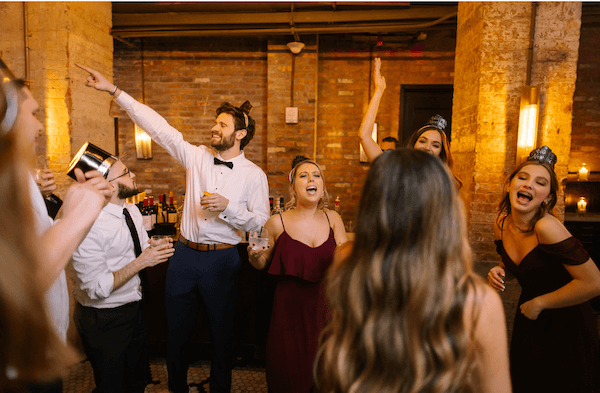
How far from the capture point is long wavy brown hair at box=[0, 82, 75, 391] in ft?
2.23

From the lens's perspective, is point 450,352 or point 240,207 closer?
point 450,352

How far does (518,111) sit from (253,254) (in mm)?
2387

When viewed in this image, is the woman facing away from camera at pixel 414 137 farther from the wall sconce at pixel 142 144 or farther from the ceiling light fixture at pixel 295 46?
the wall sconce at pixel 142 144

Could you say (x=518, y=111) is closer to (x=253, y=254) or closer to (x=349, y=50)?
(x=253, y=254)

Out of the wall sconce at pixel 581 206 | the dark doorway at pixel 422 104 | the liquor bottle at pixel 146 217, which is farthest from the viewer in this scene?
the dark doorway at pixel 422 104

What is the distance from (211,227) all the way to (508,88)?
8.34 ft

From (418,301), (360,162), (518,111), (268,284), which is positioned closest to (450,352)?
(418,301)

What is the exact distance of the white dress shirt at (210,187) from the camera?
2.32m

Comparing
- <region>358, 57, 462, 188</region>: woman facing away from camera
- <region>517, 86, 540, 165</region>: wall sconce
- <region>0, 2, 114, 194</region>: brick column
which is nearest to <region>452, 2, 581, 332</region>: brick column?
<region>517, 86, 540, 165</region>: wall sconce

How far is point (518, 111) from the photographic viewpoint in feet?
8.81

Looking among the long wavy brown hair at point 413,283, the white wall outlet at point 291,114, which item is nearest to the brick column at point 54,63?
the white wall outlet at point 291,114

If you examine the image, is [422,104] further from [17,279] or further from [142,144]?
[17,279]

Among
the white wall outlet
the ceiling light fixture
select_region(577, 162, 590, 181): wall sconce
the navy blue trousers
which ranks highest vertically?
the ceiling light fixture

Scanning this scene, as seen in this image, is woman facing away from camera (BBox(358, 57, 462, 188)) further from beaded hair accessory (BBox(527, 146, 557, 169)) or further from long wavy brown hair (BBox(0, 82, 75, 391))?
long wavy brown hair (BBox(0, 82, 75, 391))
